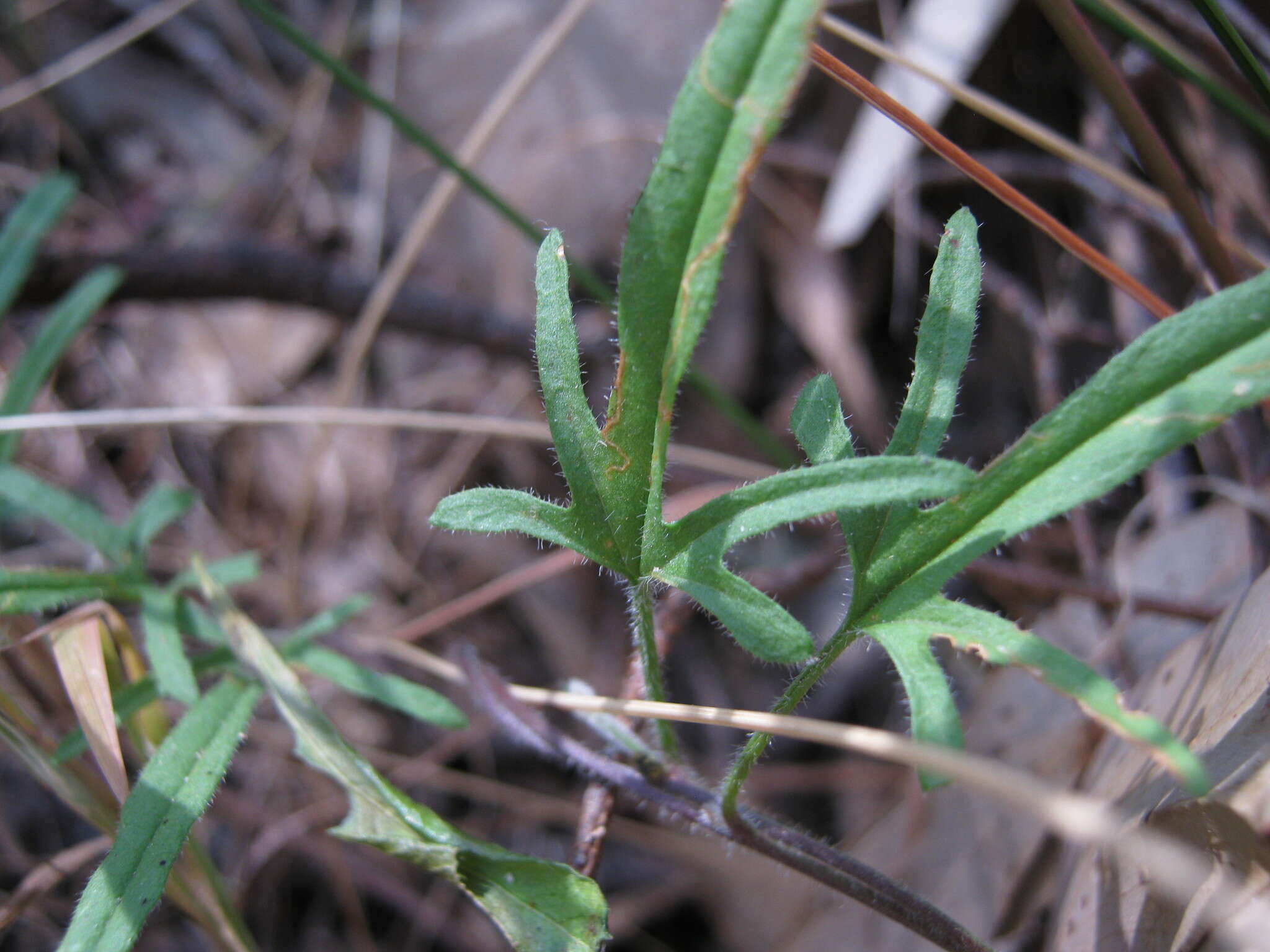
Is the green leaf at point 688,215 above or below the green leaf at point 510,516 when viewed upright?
above

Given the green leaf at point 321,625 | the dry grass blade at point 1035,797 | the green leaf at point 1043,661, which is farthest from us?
the green leaf at point 321,625

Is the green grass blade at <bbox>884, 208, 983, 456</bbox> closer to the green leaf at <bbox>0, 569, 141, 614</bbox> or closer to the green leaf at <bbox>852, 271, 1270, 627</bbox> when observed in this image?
the green leaf at <bbox>852, 271, 1270, 627</bbox>

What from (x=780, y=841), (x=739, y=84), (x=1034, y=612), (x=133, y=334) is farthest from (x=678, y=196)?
(x=133, y=334)

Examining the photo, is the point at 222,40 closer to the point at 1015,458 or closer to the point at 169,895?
the point at 169,895

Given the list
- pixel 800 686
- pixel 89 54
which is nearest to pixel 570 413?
pixel 800 686

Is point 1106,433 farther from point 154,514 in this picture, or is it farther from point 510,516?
point 154,514

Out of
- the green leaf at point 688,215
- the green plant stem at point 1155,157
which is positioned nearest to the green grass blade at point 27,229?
the green leaf at point 688,215

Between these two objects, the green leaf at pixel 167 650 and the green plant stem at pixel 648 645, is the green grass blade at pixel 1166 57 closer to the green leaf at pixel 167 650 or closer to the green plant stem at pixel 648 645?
the green plant stem at pixel 648 645

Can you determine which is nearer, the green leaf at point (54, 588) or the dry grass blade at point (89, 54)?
the green leaf at point (54, 588)
